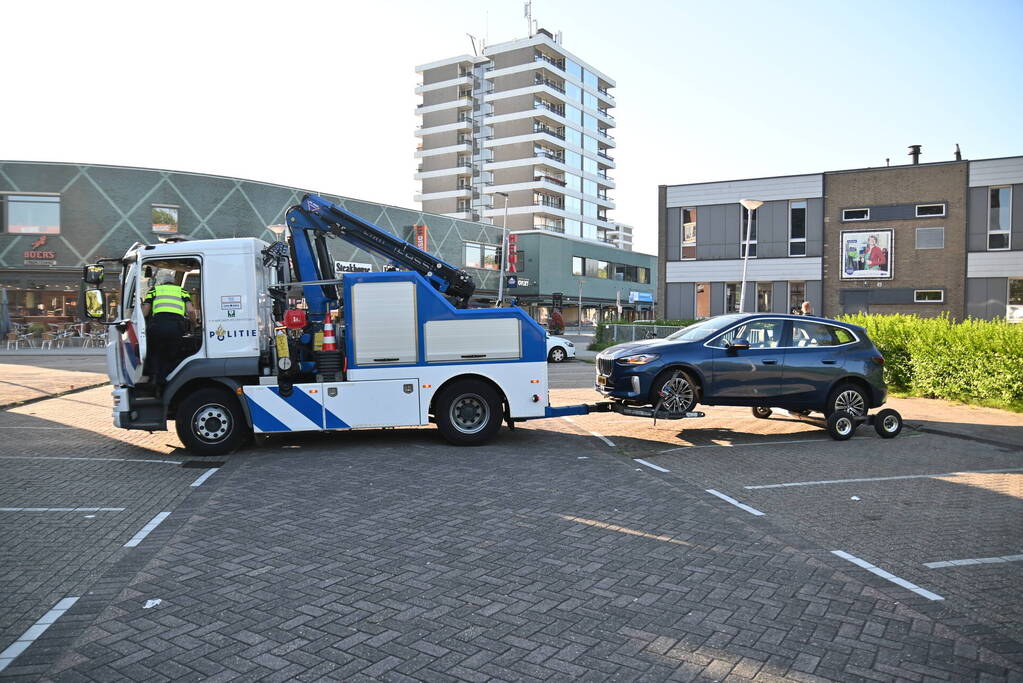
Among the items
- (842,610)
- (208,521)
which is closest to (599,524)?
(842,610)

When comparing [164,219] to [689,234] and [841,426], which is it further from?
[841,426]

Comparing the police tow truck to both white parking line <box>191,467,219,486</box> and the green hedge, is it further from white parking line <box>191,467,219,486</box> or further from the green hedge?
the green hedge

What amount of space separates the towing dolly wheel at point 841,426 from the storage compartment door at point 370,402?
6.05m

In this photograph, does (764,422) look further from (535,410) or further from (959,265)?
(959,265)

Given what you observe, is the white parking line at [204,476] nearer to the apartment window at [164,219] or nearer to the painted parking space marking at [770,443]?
the painted parking space marking at [770,443]

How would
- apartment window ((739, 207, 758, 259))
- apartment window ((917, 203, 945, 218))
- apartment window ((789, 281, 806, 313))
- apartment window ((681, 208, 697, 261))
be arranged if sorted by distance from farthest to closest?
apartment window ((681, 208, 697, 261)) < apartment window ((739, 207, 758, 259)) < apartment window ((789, 281, 806, 313)) < apartment window ((917, 203, 945, 218))

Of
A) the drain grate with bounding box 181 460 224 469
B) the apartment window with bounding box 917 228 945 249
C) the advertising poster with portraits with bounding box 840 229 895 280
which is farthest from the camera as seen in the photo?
the advertising poster with portraits with bounding box 840 229 895 280

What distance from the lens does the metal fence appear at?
85.9 ft

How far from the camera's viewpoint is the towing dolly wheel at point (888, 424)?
1036 cm

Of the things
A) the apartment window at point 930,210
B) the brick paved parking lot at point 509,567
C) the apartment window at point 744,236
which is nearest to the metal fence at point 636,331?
the apartment window at point 744,236

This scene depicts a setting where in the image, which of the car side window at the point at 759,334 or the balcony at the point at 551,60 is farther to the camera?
the balcony at the point at 551,60

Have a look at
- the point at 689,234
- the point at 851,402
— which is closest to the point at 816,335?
the point at 851,402

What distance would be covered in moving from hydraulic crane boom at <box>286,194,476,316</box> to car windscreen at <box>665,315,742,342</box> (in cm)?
328

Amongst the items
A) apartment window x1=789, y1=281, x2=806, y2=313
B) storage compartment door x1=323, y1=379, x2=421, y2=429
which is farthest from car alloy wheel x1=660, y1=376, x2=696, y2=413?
apartment window x1=789, y1=281, x2=806, y2=313
